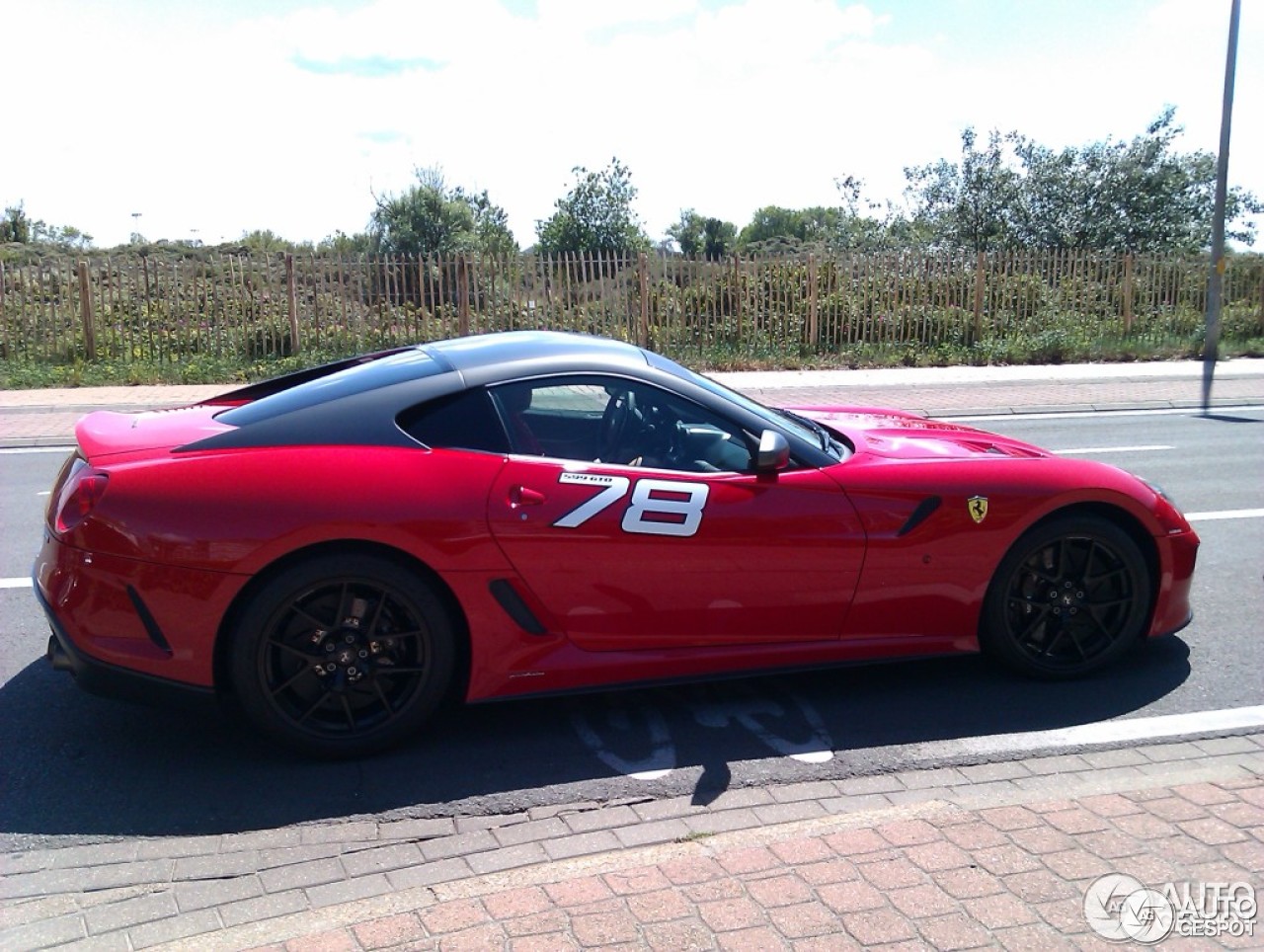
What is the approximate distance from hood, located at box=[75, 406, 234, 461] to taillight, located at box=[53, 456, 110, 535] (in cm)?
11

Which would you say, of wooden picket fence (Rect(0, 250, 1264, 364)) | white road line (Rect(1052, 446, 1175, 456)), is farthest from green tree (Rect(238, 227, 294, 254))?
white road line (Rect(1052, 446, 1175, 456))

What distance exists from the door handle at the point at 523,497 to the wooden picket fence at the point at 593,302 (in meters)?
14.6

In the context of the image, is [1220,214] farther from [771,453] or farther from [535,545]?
[535,545]

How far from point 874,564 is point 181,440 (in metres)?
2.64

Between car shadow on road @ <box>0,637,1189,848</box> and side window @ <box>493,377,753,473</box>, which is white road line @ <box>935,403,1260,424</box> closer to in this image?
car shadow on road @ <box>0,637,1189,848</box>

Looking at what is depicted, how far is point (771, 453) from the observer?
4.16 meters

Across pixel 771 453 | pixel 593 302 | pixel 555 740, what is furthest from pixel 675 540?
pixel 593 302

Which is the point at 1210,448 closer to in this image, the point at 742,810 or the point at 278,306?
the point at 742,810

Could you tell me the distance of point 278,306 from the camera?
1784 centimetres

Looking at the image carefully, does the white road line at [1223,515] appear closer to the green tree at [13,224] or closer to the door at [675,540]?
the door at [675,540]

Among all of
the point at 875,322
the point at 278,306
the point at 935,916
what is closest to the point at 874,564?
the point at 935,916

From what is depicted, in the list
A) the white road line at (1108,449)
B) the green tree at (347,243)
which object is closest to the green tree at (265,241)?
the green tree at (347,243)

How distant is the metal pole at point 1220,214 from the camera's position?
18500 mm

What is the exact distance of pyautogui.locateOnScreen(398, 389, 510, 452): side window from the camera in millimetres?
4098
